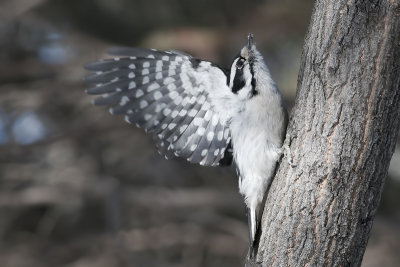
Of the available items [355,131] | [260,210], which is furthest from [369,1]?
[260,210]

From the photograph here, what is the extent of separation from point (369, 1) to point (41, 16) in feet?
18.2

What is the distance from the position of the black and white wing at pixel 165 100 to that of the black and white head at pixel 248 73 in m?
0.25

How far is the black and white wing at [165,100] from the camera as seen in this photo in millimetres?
3906

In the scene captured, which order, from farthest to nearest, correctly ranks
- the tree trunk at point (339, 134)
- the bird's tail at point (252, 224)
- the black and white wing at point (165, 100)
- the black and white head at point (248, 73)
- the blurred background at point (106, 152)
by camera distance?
the blurred background at point (106, 152)
the black and white wing at point (165, 100)
the black and white head at point (248, 73)
the bird's tail at point (252, 224)
the tree trunk at point (339, 134)

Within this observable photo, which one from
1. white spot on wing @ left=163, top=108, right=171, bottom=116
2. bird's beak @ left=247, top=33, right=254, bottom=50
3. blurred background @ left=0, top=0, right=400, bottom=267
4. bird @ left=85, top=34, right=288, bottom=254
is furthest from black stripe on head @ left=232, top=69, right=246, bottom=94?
blurred background @ left=0, top=0, right=400, bottom=267

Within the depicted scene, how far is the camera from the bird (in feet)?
12.0

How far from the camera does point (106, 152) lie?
8117mm

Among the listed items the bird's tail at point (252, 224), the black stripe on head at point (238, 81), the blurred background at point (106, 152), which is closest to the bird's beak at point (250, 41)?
the black stripe on head at point (238, 81)

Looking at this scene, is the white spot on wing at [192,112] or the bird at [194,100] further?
the white spot on wing at [192,112]

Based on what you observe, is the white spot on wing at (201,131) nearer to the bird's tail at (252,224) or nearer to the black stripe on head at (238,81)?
the black stripe on head at (238,81)

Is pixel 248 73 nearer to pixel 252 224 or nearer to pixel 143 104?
pixel 143 104

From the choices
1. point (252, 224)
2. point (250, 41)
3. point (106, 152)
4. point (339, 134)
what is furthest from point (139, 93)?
point (106, 152)

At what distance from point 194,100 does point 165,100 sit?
6.9 inches

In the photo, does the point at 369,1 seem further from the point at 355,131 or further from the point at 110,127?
the point at 110,127
